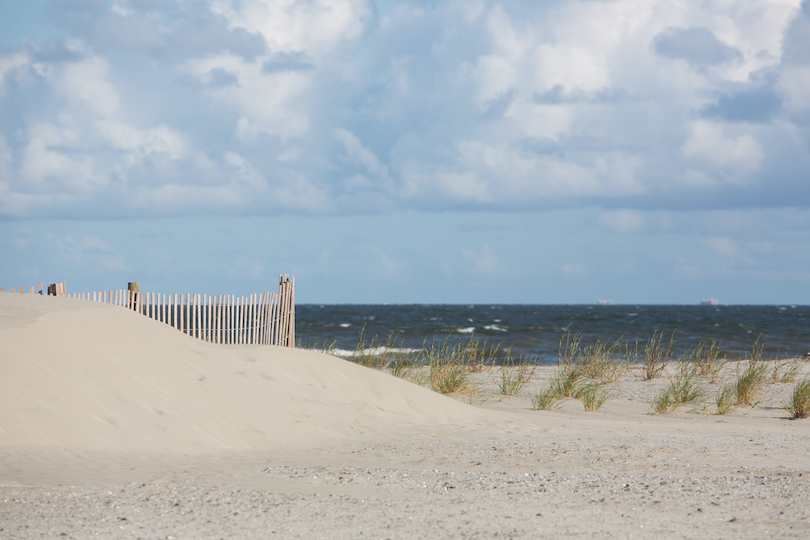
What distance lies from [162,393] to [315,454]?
1648 mm

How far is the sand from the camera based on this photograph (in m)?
3.61

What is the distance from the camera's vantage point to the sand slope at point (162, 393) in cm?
548

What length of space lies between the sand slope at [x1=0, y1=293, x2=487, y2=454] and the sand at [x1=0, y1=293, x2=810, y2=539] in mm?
19

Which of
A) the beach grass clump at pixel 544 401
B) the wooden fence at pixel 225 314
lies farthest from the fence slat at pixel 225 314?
the beach grass clump at pixel 544 401

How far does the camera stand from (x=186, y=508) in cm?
378

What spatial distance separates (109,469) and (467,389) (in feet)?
19.6

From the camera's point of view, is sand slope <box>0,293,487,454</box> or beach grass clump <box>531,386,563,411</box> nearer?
sand slope <box>0,293,487,454</box>

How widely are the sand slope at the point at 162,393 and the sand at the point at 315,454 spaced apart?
0.8 inches

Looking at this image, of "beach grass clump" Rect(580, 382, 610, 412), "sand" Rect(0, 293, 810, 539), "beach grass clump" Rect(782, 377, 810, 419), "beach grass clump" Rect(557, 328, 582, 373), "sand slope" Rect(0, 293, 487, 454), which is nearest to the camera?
"sand" Rect(0, 293, 810, 539)

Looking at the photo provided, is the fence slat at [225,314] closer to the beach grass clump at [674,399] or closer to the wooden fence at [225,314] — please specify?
the wooden fence at [225,314]

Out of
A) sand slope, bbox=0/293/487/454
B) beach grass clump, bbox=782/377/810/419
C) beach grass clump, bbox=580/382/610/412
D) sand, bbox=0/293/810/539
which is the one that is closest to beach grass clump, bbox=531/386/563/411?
sand, bbox=0/293/810/539

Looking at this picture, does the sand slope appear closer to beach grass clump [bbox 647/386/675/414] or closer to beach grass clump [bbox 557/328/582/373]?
beach grass clump [bbox 647/386/675/414]

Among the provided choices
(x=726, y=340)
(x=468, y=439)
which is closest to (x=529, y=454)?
(x=468, y=439)

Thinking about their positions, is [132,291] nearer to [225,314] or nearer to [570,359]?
[225,314]
